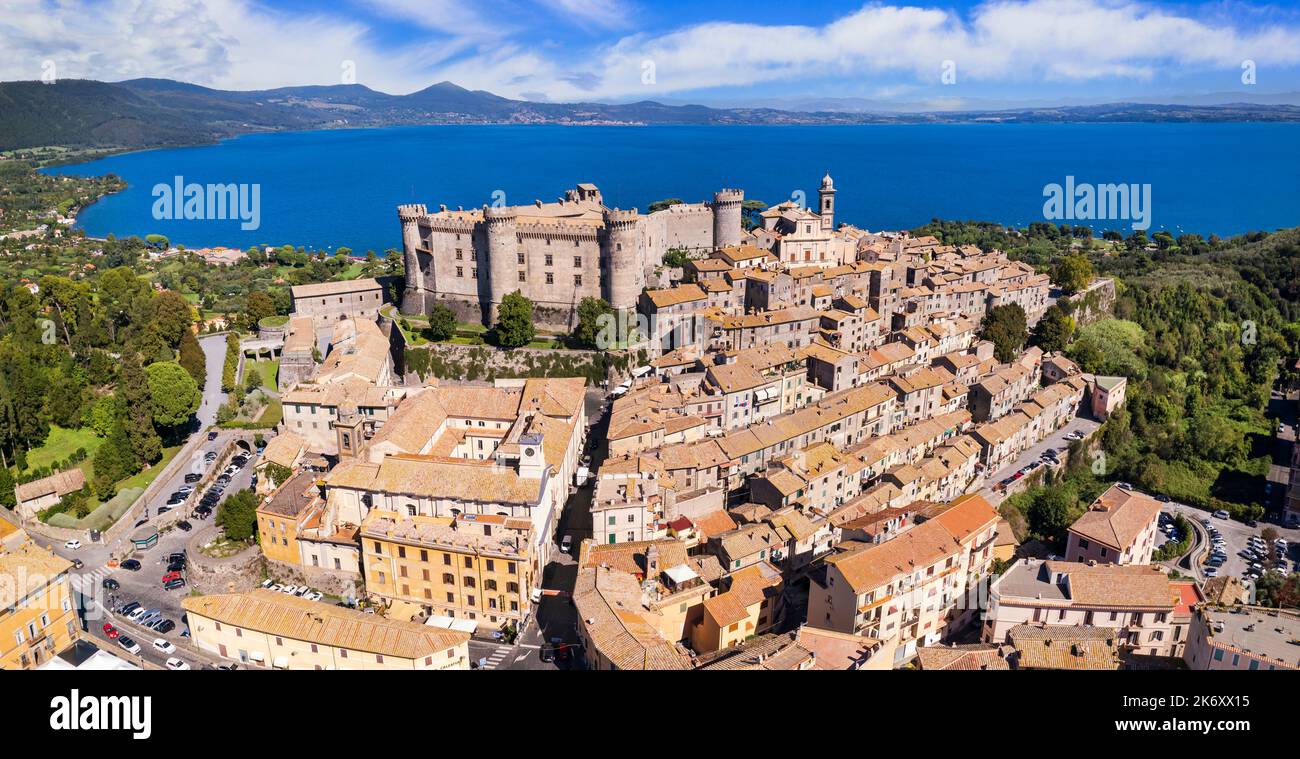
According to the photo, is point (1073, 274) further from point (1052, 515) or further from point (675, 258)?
point (1052, 515)

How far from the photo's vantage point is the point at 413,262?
38.9 m

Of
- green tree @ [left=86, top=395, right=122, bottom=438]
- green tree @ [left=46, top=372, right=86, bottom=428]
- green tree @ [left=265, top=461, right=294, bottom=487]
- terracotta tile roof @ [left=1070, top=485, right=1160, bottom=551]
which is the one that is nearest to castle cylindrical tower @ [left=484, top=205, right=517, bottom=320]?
green tree @ [left=265, top=461, right=294, bottom=487]

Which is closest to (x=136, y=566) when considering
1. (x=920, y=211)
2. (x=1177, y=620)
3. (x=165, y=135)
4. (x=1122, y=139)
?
(x=1177, y=620)

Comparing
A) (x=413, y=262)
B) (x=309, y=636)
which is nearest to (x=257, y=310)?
(x=413, y=262)

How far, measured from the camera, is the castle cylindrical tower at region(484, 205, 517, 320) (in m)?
36.3

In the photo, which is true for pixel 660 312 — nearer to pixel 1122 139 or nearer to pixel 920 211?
pixel 920 211

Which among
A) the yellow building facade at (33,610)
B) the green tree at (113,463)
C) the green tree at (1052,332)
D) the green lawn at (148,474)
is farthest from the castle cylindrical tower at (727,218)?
the yellow building facade at (33,610)

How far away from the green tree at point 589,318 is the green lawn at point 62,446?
18.2 m

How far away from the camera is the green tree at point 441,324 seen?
36.0 meters

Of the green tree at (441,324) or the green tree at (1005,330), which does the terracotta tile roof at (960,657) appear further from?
the green tree at (441,324)

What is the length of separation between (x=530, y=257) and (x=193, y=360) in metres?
15.0

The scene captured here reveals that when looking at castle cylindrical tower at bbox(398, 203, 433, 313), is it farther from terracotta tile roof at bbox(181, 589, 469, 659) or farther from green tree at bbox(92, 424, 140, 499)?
terracotta tile roof at bbox(181, 589, 469, 659)

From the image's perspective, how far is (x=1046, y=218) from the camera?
9338cm
